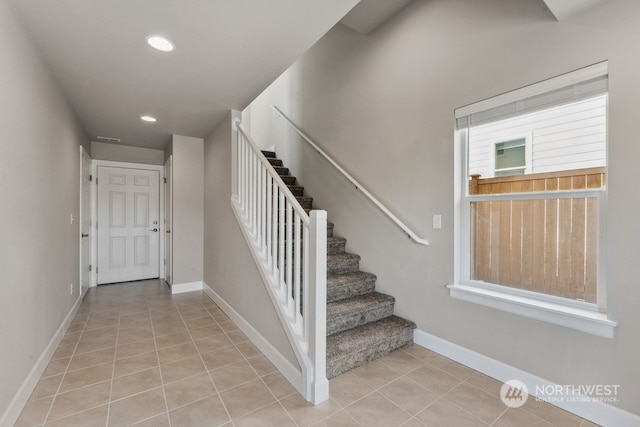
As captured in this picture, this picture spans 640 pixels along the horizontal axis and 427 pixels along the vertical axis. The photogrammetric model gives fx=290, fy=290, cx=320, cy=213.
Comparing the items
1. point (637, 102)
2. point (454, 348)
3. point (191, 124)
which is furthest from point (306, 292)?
point (191, 124)

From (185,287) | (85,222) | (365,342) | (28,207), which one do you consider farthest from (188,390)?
(85,222)

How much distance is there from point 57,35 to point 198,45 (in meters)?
0.88

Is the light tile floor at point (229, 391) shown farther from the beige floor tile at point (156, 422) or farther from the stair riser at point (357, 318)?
the stair riser at point (357, 318)

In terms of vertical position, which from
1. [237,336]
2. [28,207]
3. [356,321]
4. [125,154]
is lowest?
[237,336]

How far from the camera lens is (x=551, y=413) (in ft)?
5.63

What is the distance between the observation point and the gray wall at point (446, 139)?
1.55 meters

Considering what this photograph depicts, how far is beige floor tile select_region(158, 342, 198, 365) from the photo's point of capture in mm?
2363

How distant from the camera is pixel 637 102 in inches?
59.2

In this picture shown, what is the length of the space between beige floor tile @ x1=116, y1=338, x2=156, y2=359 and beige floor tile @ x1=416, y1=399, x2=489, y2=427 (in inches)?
88.1

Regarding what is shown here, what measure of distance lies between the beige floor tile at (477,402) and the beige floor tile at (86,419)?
6.79 feet

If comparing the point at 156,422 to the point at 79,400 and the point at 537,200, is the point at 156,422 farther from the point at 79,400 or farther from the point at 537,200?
the point at 537,200

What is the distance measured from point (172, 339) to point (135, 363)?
45cm

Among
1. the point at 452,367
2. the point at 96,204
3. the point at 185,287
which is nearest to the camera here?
the point at 452,367

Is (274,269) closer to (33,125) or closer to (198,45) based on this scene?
(198,45)
